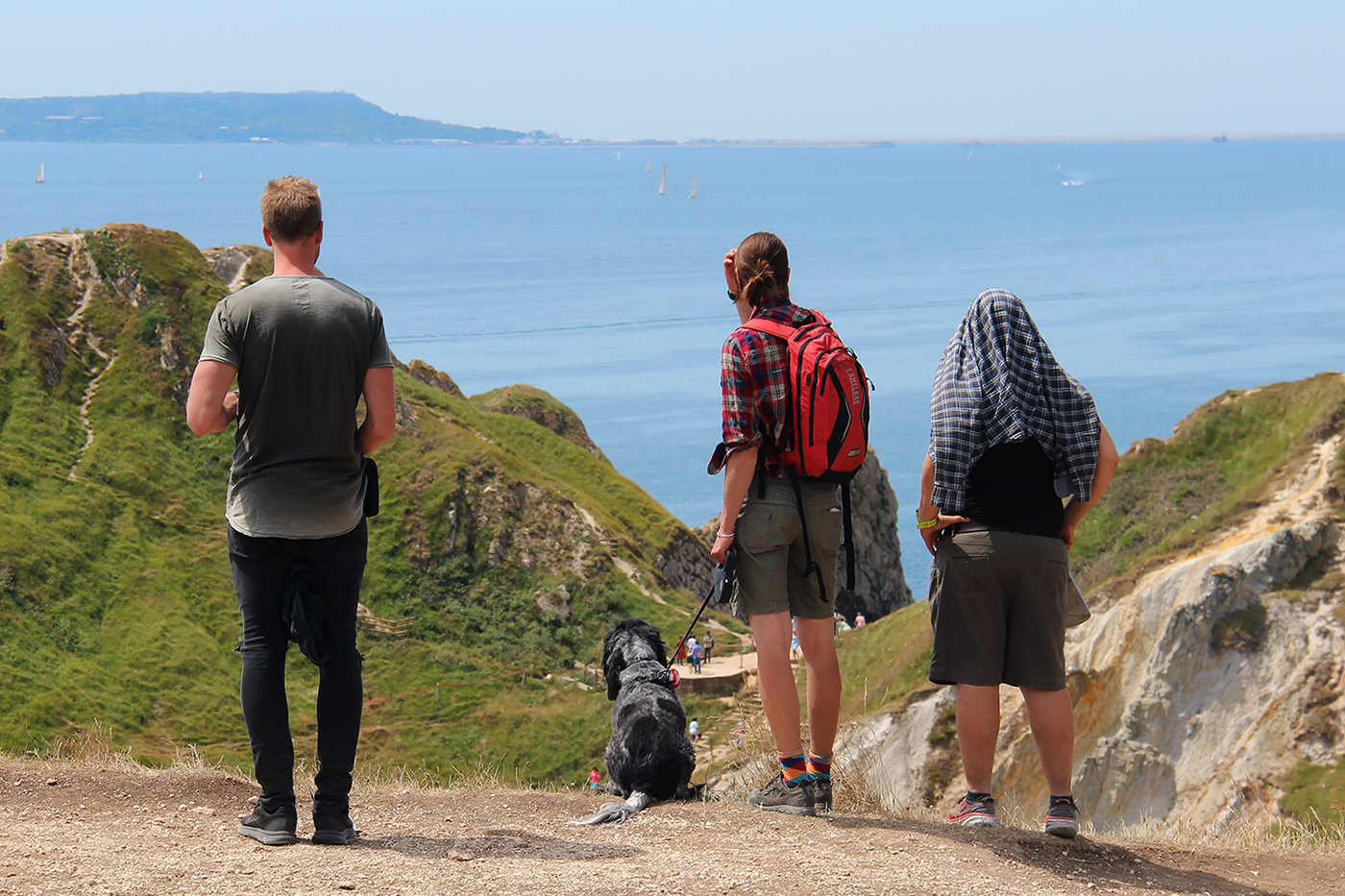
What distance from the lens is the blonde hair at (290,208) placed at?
4.75m

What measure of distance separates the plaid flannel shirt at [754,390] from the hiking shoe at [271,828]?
255cm

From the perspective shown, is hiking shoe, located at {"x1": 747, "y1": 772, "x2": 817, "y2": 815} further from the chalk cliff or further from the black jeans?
the chalk cliff

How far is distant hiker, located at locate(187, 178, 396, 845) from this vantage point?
Result: 4738mm

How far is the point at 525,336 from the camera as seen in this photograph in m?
140

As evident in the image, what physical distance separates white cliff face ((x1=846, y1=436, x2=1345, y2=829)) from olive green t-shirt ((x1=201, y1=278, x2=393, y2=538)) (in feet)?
32.5

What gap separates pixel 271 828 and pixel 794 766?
2.60 metres

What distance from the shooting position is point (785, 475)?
5703 mm

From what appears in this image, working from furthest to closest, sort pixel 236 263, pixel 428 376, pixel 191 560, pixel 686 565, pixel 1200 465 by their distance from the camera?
pixel 428 376, pixel 236 263, pixel 686 565, pixel 191 560, pixel 1200 465

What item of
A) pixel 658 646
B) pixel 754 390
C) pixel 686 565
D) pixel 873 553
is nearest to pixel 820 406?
pixel 754 390

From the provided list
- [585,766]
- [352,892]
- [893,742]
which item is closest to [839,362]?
[352,892]

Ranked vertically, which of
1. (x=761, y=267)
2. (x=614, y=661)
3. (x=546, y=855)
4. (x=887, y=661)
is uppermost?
(x=761, y=267)

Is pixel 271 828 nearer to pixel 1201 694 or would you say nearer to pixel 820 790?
pixel 820 790

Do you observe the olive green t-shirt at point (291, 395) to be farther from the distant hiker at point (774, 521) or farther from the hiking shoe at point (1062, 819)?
the hiking shoe at point (1062, 819)

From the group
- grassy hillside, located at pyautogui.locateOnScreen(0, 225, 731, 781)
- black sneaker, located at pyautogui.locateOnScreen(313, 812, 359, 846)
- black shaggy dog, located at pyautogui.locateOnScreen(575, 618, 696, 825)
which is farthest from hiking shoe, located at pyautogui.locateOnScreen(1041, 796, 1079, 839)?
grassy hillside, located at pyautogui.locateOnScreen(0, 225, 731, 781)
